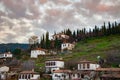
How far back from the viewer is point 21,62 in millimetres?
113125

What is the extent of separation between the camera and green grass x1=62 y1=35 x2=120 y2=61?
99.6 meters

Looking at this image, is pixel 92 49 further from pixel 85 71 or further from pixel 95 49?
pixel 85 71

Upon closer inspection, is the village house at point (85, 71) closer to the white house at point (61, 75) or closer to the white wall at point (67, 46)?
the white house at point (61, 75)

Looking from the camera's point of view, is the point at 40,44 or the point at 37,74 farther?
the point at 40,44

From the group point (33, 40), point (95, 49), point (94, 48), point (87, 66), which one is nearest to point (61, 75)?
point (87, 66)

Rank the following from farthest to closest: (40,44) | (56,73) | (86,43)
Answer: (40,44)
(86,43)
(56,73)

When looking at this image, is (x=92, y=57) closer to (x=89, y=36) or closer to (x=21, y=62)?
(x=21, y=62)

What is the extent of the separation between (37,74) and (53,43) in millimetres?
52251

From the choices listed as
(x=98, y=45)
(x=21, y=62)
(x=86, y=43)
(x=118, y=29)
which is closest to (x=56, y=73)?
(x=21, y=62)

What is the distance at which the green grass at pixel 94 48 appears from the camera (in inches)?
3920

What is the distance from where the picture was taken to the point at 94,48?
115 metres

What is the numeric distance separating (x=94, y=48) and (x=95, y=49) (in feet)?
8.67

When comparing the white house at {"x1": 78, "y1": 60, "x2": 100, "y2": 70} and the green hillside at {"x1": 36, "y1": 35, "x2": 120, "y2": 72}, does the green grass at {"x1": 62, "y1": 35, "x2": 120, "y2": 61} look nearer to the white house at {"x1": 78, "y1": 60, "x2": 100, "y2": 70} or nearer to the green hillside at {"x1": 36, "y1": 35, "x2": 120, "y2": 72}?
the green hillside at {"x1": 36, "y1": 35, "x2": 120, "y2": 72}

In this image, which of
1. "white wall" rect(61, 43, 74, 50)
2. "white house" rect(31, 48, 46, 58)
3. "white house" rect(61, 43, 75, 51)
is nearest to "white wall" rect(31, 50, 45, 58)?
"white house" rect(31, 48, 46, 58)
